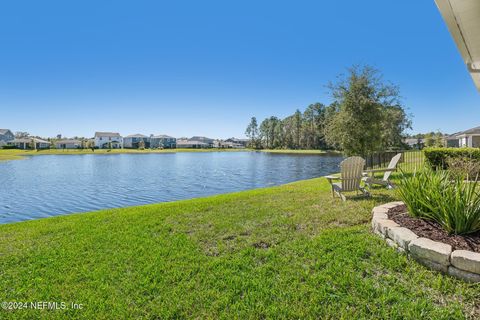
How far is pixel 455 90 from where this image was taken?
48.5 feet

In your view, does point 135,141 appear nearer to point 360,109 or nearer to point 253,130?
point 253,130

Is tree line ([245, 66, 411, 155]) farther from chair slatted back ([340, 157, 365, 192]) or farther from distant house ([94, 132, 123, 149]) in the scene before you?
distant house ([94, 132, 123, 149])

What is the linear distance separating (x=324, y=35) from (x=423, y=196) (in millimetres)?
14526

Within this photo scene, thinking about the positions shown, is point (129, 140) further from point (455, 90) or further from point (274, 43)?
point (455, 90)

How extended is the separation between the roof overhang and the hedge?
709 centimetres

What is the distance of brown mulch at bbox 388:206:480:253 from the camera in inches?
118

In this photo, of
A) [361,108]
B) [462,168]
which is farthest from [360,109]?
[462,168]

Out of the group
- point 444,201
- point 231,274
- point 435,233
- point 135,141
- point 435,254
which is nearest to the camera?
point 435,254

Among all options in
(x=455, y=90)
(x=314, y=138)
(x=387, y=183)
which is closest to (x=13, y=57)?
(x=387, y=183)

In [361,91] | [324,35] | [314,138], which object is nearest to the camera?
[361,91]

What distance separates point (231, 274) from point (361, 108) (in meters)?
11.1

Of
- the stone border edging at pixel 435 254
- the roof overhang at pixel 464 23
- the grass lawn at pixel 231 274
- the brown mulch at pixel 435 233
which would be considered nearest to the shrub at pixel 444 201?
the brown mulch at pixel 435 233

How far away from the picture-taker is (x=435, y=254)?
9.10 ft

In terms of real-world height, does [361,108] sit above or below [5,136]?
below
